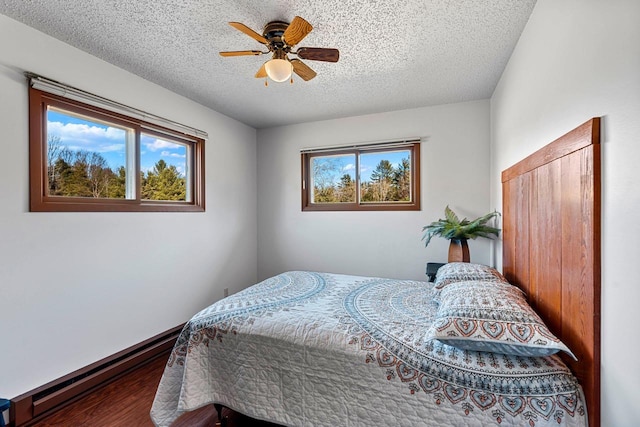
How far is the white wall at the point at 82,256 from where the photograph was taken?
70.8 inches

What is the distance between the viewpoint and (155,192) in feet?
9.34

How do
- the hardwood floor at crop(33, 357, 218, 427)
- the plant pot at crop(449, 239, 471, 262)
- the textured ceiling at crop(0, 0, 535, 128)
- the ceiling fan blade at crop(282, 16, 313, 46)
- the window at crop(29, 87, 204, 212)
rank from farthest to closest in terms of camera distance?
the plant pot at crop(449, 239, 471, 262) < the window at crop(29, 87, 204, 212) < the hardwood floor at crop(33, 357, 218, 427) < the textured ceiling at crop(0, 0, 535, 128) < the ceiling fan blade at crop(282, 16, 313, 46)

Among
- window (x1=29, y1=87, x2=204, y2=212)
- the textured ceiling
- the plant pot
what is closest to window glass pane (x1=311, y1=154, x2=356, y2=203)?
the textured ceiling

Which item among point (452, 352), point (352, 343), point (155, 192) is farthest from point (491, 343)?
point (155, 192)

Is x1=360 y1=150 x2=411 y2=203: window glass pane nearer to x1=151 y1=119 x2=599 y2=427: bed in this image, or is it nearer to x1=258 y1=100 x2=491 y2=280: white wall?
x1=258 y1=100 x2=491 y2=280: white wall

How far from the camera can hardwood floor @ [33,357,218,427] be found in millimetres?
1812

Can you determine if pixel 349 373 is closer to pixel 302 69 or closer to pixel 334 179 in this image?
pixel 302 69

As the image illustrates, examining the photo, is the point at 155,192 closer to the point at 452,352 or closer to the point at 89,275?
the point at 89,275

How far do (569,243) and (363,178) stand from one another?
2.65m

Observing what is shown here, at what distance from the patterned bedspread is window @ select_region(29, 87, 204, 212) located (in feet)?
4.59

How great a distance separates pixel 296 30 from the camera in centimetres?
164

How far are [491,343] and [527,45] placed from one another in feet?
5.98

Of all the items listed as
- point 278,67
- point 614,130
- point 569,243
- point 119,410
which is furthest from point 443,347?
point 119,410

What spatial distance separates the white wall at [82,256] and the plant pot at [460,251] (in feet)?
8.71
